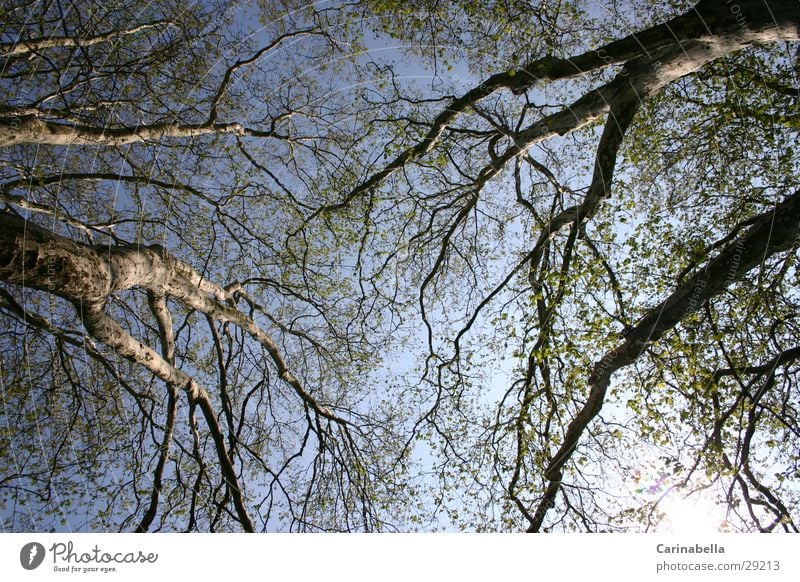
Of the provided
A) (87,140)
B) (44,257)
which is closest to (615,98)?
(44,257)

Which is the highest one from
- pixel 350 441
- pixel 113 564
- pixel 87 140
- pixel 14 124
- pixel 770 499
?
pixel 87 140

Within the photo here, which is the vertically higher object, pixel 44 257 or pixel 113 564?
pixel 44 257

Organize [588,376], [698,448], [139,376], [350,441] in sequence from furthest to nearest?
[350,441]
[139,376]
[588,376]
[698,448]

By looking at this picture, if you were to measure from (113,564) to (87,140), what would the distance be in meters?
4.87

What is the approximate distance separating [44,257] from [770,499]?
7507 mm

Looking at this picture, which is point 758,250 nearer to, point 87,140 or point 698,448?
point 698,448

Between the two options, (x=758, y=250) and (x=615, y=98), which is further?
(x=615, y=98)

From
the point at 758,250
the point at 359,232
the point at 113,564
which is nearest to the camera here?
the point at 113,564

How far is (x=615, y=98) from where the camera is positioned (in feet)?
16.9

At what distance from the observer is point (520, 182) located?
294 inches

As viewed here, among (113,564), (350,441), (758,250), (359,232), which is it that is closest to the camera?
(113,564)

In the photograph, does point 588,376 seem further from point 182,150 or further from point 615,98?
point 182,150

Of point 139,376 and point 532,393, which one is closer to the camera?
point 532,393

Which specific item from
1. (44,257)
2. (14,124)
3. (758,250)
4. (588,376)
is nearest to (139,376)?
(14,124)
